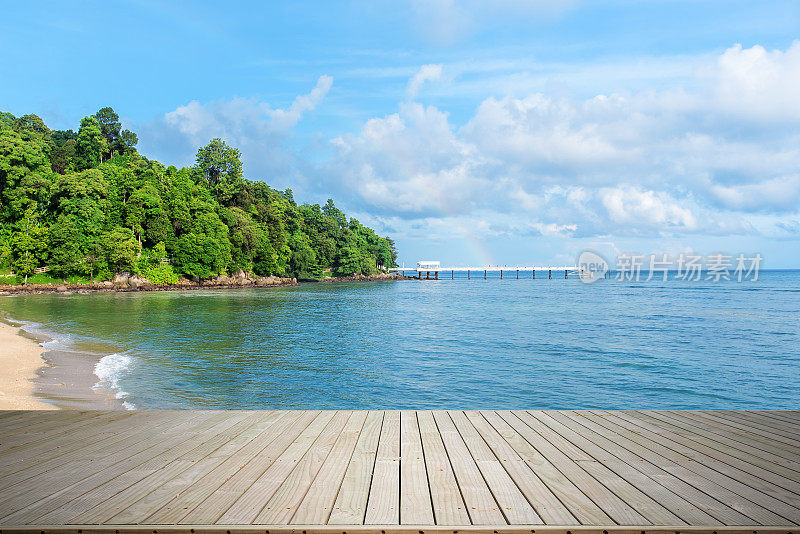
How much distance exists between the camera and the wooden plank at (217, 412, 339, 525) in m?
2.69

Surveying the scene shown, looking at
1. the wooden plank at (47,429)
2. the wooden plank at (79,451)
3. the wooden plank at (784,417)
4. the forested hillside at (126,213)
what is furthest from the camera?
the forested hillside at (126,213)

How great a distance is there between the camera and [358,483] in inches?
124

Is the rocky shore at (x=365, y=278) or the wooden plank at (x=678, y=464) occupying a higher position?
the rocky shore at (x=365, y=278)

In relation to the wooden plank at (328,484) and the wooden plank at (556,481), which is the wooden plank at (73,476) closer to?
the wooden plank at (328,484)

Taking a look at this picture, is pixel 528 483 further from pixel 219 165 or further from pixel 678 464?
pixel 219 165

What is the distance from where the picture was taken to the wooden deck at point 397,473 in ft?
8.69

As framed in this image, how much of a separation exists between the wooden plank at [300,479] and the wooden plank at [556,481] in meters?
1.31

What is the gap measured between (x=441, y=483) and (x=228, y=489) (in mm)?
1288

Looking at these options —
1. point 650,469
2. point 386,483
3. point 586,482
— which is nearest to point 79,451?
point 386,483

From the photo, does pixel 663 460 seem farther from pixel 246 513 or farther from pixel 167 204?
pixel 167 204

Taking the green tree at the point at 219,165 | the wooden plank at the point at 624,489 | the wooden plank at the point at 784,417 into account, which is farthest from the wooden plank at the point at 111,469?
the green tree at the point at 219,165

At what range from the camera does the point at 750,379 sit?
48.5ft

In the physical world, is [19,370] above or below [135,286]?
below

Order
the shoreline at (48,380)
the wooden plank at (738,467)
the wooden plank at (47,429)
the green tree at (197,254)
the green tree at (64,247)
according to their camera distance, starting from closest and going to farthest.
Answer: the wooden plank at (738,467) → the wooden plank at (47,429) → the shoreline at (48,380) → the green tree at (64,247) → the green tree at (197,254)
